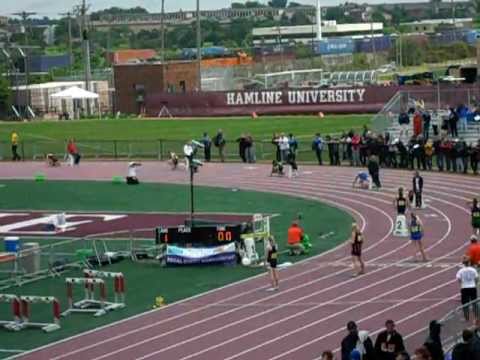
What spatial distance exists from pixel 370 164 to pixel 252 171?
9.06m

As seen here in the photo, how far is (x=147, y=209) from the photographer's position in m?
44.9

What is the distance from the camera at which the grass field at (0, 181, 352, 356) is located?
92.3 ft

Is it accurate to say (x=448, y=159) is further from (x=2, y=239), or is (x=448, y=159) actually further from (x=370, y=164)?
(x=2, y=239)

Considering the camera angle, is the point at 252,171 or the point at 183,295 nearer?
the point at 183,295

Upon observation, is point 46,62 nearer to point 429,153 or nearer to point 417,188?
point 429,153

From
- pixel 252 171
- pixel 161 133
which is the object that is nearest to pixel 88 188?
pixel 252 171

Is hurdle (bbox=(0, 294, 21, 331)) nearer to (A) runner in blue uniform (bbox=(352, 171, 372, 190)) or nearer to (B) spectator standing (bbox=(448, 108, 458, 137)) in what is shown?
(A) runner in blue uniform (bbox=(352, 171, 372, 190))

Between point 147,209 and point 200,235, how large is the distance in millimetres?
11772

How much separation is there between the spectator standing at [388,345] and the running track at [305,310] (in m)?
3.38

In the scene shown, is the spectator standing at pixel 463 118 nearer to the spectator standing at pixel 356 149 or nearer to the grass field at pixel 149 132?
the spectator standing at pixel 356 149

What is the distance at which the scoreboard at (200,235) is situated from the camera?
3312 cm

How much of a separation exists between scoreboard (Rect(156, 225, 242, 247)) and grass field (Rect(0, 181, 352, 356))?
0.64 meters

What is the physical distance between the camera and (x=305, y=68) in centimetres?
14738

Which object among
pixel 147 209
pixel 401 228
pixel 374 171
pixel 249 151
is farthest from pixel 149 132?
pixel 401 228
